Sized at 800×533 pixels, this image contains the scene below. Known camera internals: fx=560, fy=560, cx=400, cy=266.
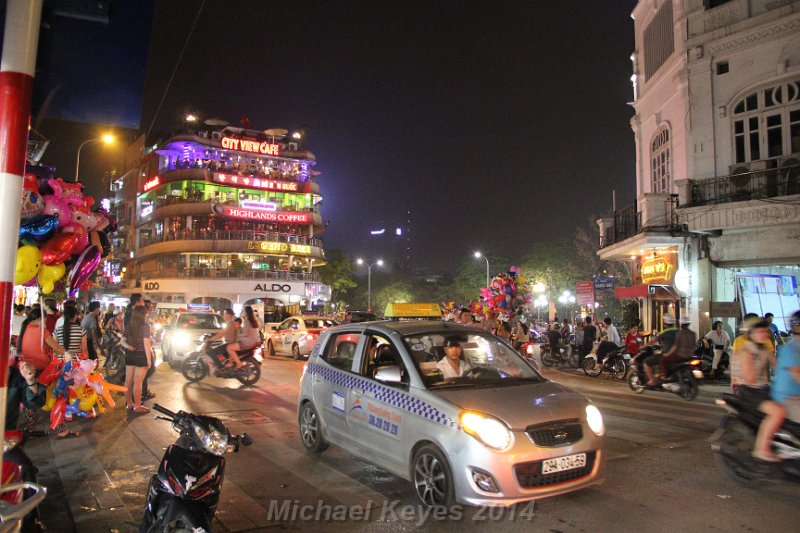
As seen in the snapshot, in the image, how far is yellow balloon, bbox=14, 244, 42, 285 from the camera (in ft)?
19.6

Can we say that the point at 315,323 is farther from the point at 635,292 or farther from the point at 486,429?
the point at 486,429

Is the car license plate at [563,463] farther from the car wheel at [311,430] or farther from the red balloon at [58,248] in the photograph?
the red balloon at [58,248]

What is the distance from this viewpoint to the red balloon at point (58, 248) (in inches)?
250

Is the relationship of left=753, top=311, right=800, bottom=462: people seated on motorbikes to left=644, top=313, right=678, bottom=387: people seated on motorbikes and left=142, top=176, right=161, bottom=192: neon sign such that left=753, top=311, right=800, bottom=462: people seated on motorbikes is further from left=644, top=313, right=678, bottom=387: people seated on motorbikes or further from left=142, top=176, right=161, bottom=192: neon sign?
left=142, top=176, right=161, bottom=192: neon sign

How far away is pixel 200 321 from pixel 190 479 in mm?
13995

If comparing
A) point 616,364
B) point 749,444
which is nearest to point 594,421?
point 749,444

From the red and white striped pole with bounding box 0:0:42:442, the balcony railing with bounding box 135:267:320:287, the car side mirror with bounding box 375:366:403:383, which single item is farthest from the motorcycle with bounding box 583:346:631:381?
the balcony railing with bounding box 135:267:320:287

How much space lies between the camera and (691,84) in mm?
18094

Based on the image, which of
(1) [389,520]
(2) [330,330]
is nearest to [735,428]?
(1) [389,520]

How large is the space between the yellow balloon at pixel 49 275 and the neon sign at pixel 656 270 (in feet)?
58.3

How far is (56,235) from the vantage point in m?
6.43

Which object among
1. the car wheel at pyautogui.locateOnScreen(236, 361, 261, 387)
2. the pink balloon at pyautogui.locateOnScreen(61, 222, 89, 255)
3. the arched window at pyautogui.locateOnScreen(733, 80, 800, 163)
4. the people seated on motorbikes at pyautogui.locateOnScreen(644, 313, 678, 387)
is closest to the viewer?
the pink balloon at pyautogui.locateOnScreen(61, 222, 89, 255)

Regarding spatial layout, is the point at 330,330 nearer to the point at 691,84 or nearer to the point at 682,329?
the point at 682,329

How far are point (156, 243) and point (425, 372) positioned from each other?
6029 centimetres
